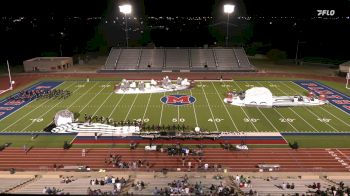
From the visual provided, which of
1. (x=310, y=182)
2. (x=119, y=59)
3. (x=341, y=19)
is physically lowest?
(x=310, y=182)

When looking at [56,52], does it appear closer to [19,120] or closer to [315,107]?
[19,120]

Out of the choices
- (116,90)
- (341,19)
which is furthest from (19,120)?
(341,19)

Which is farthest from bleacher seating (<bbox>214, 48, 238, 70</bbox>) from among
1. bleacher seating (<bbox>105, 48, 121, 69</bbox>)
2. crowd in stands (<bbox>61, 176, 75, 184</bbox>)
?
crowd in stands (<bbox>61, 176, 75, 184</bbox>)

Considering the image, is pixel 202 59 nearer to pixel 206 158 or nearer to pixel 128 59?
pixel 128 59

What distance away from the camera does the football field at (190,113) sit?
31094 millimetres

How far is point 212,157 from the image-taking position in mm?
25062

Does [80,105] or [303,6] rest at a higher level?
[303,6]

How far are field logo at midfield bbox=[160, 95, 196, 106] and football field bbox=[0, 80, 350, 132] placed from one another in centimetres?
70

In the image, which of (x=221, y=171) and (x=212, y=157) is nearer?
(x=221, y=171)

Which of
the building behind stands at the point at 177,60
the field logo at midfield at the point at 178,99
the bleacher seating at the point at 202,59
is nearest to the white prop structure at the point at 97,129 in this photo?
the field logo at midfield at the point at 178,99

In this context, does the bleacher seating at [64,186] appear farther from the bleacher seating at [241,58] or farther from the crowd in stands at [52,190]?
the bleacher seating at [241,58]

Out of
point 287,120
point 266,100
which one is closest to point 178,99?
point 266,100

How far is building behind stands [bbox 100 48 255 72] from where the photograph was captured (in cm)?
6200

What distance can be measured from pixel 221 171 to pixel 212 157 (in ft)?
7.22
